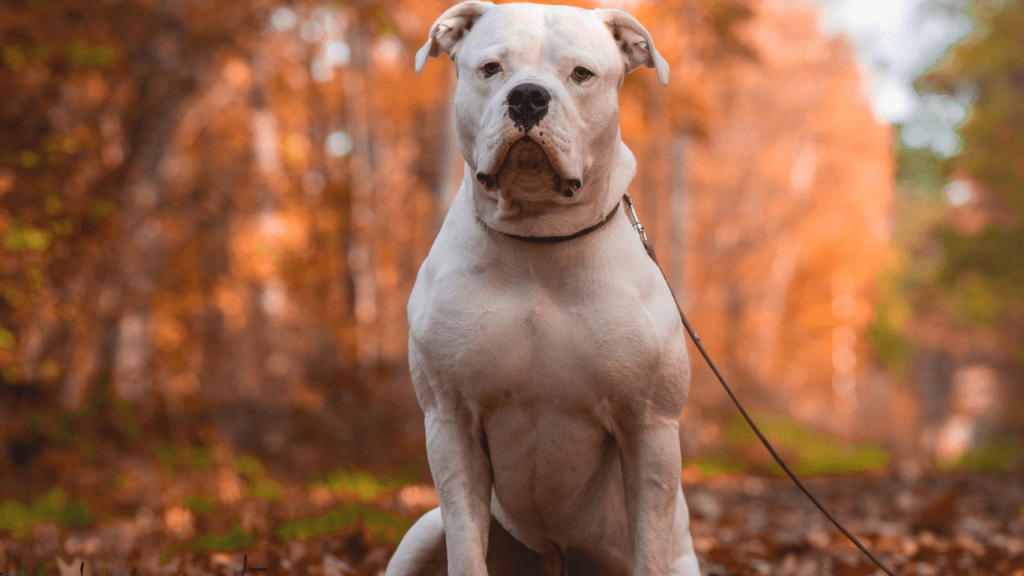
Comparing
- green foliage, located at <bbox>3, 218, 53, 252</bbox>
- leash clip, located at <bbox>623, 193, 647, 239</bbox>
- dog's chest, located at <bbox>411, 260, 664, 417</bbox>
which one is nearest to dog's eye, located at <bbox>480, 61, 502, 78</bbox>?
dog's chest, located at <bbox>411, 260, 664, 417</bbox>

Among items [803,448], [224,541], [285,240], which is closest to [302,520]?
[224,541]

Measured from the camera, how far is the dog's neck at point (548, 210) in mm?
2359

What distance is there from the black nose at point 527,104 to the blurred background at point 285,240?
3.12 m

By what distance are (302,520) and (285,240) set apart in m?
5.57

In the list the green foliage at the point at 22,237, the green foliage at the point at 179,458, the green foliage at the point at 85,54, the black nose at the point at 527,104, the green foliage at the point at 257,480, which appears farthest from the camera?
the green foliage at the point at 179,458

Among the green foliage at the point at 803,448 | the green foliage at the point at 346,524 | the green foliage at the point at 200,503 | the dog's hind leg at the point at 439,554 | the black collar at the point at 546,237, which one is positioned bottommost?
the green foliage at the point at 803,448

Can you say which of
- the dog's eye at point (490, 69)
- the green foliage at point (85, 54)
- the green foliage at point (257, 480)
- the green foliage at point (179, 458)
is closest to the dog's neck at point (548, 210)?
the dog's eye at point (490, 69)

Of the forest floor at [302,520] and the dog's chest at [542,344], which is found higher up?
the dog's chest at [542,344]

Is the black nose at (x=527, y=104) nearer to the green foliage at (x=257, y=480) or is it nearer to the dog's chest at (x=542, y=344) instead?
the dog's chest at (x=542, y=344)

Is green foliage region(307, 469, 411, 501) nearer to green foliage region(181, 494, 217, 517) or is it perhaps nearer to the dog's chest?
green foliage region(181, 494, 217, 517)

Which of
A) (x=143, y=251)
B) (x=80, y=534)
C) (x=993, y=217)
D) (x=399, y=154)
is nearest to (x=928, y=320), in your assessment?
(x=993, y=217)

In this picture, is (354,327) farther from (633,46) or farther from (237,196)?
(633,46)

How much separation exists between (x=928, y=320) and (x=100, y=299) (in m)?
14.8

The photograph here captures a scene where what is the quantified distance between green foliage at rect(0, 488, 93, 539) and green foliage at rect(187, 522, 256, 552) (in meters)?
1.76
